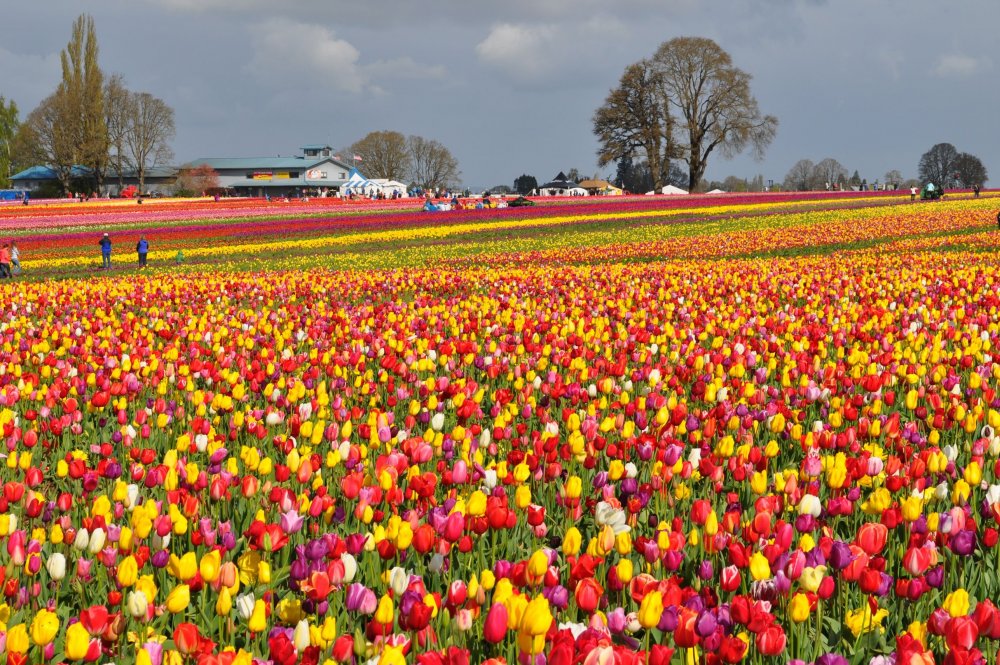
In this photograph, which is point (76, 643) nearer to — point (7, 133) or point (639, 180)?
point (7, 133)

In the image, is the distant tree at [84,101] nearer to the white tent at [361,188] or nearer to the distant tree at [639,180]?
the white tent at [361,188]

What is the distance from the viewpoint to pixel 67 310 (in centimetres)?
1159

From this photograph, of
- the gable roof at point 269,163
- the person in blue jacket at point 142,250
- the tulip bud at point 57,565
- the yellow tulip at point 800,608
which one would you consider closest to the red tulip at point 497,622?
the yellow tulip at point 800,608

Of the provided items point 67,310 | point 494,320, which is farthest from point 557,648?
point 67,310

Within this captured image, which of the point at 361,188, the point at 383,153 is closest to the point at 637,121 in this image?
the point at 361,188

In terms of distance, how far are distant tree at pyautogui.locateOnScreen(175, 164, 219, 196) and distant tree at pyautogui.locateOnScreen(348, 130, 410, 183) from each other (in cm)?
3665

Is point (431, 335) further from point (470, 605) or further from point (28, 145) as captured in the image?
point (28, 145)

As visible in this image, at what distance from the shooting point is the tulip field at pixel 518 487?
2482mm

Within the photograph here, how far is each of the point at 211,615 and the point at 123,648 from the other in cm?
31

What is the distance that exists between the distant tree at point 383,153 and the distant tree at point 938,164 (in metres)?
79.8

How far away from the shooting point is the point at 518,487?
3508 millimetres

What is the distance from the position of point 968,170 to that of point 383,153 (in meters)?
88.2

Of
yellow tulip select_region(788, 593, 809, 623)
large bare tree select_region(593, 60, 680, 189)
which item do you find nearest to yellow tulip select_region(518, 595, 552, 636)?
yellow tulip select_region(788, 593, 809, 623)

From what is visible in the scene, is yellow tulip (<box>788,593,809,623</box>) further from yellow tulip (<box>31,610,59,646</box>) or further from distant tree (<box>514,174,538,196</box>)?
distant tree (<box>514,174,538,196</box>)
